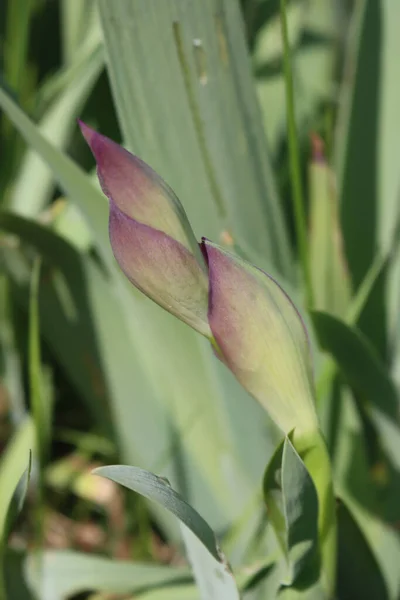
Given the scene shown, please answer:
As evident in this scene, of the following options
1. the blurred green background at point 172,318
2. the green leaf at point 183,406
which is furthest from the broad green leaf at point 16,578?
the green leaf at point 183,406

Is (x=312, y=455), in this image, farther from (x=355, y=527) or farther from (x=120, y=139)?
(x=120, y=139)

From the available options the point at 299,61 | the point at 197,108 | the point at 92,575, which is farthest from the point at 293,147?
the point at 299,61

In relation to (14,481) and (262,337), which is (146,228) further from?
(14,481)

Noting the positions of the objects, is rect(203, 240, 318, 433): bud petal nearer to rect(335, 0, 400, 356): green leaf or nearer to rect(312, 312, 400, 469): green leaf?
rect(312, 312, 400, 469): green leaf

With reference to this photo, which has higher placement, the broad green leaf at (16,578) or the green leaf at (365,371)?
the green leaf at (365,371)

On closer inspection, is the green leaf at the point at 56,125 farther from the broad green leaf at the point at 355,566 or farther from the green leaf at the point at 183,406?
the broad green leaf at the point at 355,566

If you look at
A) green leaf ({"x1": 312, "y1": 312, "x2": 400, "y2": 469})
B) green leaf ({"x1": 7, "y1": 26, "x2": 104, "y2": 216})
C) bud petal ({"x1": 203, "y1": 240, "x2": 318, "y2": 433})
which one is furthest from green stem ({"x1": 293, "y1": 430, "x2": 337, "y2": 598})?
green leaf ({"x1": 7, "y1": 26, "x2": 104, "y2": 216})
